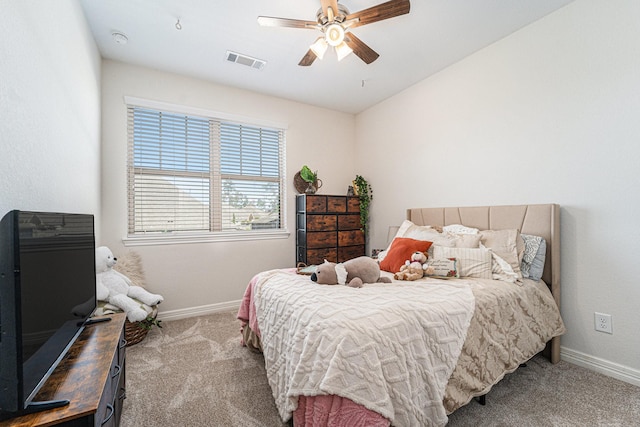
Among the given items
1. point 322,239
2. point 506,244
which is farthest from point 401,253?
point 322,239

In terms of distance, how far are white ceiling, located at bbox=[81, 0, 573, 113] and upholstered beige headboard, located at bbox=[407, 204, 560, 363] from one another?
1560 mm

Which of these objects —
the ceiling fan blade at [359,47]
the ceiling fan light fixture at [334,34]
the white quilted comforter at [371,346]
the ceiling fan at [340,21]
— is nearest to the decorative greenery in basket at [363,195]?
the ceiling fan blade at [359,47]

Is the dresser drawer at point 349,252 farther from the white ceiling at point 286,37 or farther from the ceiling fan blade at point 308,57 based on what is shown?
the ceiling fan blade at point 308,57

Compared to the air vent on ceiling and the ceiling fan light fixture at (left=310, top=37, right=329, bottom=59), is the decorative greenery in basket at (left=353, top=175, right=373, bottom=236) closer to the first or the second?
the air vent on ceiling

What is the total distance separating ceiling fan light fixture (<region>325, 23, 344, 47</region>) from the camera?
1.98 meters

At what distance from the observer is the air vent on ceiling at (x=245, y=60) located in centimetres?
278

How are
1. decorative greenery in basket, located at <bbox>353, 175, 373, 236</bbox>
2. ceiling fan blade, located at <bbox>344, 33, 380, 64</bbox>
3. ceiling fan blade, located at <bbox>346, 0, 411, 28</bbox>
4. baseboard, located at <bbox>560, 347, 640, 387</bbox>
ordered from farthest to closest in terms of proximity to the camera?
decorative greenery in basket, located at <bbox>353, 175, 373, 236</bbox>
ceiling fan blade, located at <bbox>344, 33, 380, 64</bbox>
baseboard, located at <bbox>560, 347, 640, 387</bbox>
ceiling fan blade, located at <bbox>346, 0, 411, 28</bbox>

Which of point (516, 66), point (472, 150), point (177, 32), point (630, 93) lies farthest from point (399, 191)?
point (177, 32)

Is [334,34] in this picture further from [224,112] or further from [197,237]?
[197,237]

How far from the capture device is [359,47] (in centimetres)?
218

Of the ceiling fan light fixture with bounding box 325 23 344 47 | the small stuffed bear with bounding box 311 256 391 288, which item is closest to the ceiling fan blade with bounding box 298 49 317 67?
the ceiling fan light fixture with bounding box 325 23 344 47

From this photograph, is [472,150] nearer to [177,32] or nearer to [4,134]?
[177,32]

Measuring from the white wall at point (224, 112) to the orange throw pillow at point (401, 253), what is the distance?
1.71 metres

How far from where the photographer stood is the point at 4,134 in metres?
0.99
